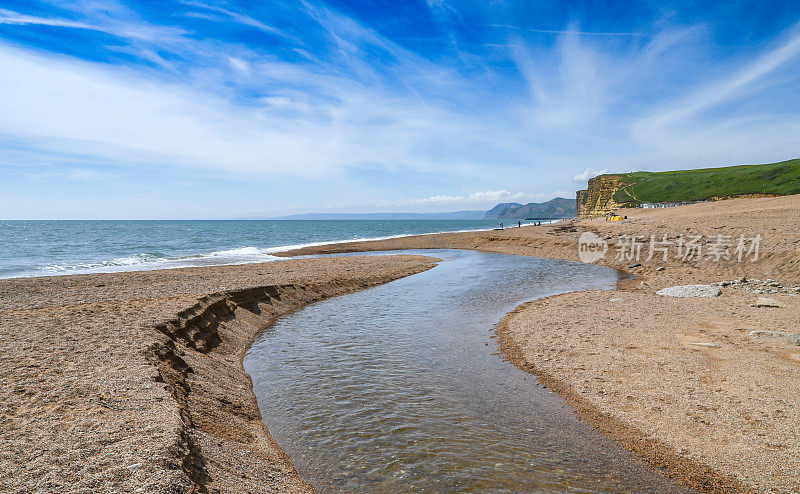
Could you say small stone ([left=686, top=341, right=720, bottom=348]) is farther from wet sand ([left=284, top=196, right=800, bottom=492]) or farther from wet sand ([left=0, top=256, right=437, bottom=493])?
wet sand ([left=0, top=256, right=437, bottom=493])

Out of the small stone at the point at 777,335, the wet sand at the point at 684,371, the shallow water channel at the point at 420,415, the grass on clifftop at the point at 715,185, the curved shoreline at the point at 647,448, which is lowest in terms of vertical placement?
the shallow water channel at the point at 420,415

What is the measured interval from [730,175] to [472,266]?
339 feet

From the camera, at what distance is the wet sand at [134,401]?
16.8 ft

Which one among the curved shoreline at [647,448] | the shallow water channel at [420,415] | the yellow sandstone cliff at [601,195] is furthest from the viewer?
the yellow sandstone cliff at [601,195]

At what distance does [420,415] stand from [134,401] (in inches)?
234

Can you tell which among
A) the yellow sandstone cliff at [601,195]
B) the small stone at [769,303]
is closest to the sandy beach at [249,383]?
the small stone at [769,303]

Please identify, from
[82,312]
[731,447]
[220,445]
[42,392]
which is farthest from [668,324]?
[82,312]

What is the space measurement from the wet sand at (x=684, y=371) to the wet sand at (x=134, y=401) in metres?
7.02

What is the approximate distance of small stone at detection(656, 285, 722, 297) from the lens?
18.2 metres

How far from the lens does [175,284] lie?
22422mm

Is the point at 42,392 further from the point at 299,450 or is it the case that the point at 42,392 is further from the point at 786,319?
the point at 786,319

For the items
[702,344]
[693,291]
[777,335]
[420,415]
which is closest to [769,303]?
[693,291]

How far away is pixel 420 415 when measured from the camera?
8.74 meters

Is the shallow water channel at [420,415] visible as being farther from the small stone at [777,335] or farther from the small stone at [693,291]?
the small stone at [693,291]
